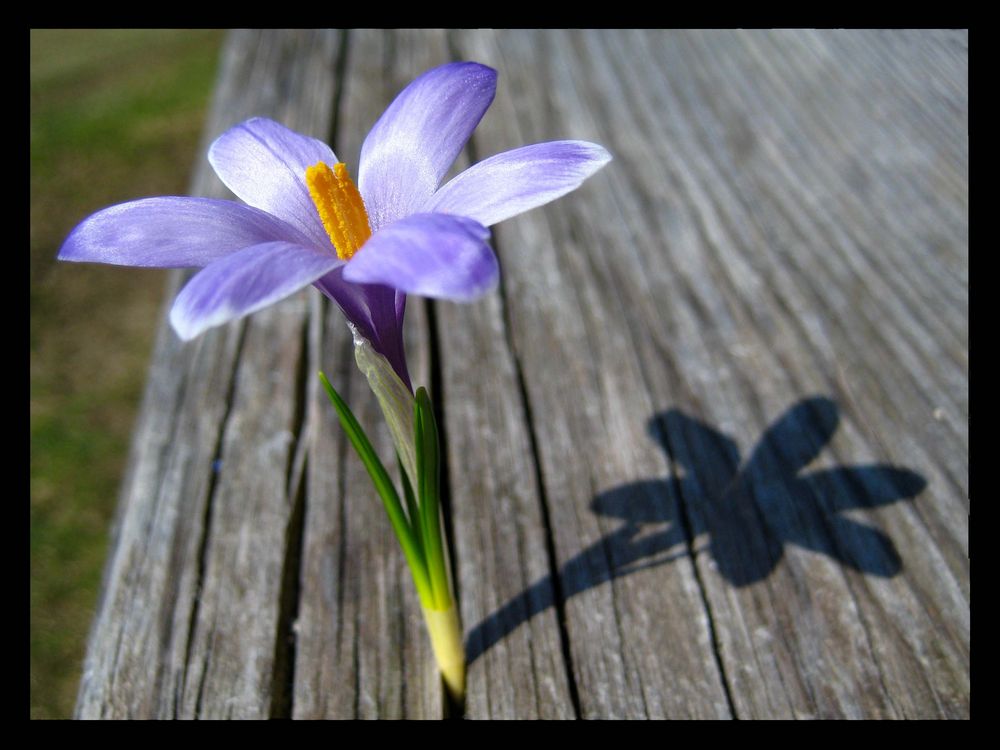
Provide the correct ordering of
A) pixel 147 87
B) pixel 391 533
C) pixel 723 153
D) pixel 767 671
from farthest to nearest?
1. pixel 147 87
2. pixel 723 153
3. pixel 391 533
4. pixel 767 671

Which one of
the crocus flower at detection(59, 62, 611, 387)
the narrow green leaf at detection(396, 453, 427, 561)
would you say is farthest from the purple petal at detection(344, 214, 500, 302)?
the narrow green leaf at detection(396, 453, 427, 561)

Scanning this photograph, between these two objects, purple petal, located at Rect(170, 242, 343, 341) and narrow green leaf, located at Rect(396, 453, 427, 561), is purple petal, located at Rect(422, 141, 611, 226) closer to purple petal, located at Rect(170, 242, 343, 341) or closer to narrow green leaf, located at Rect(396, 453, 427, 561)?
purple petal, located at Rect(170, 242, 343, 341)

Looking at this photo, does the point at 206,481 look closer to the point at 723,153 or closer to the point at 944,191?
the point at 723,153

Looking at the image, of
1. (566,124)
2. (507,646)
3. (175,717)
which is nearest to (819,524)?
(507,646)

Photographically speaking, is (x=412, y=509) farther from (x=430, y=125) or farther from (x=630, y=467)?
(x=630, y=467)

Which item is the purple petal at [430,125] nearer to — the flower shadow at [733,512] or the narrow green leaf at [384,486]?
the narrow green leaf at [384,486]

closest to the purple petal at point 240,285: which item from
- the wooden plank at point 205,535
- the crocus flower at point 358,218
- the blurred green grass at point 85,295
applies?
the crocus flower at point 358,218
